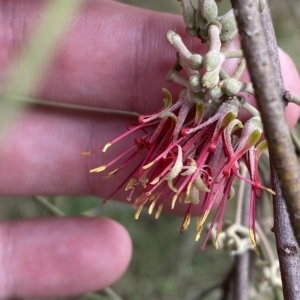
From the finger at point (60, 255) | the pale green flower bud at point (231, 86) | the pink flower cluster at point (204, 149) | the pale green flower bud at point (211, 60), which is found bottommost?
the finger at point (60, 255)

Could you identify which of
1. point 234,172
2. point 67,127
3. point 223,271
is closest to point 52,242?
point 67,127

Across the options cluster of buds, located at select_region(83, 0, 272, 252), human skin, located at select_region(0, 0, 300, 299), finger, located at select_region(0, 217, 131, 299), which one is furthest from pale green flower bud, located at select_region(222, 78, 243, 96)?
finger, located at select_region(0, 217, 131, 299)

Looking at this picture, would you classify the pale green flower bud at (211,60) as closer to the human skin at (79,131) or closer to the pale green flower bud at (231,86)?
the pale green flower bud at (231,86)

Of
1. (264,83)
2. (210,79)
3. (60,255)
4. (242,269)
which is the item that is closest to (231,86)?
(210,79)

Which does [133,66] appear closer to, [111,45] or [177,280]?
[111,45]

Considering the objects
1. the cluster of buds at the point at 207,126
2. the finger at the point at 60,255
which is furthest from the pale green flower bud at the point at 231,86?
the finger at the point at 60,255

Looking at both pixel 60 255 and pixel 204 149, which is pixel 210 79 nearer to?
pixel 204 149

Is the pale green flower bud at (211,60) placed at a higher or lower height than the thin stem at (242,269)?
higher

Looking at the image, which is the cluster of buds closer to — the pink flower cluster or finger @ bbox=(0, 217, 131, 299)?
the pink flower cluster
